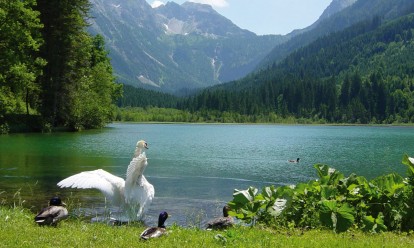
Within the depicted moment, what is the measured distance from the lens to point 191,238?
1051cm

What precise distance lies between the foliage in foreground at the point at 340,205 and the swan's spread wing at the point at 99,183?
4848mm

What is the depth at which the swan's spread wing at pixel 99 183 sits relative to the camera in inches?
578

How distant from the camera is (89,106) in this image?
75125mm

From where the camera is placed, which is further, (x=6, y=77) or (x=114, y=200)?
(x=6, y=77)

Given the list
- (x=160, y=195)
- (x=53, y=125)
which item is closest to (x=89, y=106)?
(x=53, y=125)

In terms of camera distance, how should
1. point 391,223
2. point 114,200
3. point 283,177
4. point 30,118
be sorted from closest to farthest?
point 391,223
point 114,200
point 283,177
point 30,118

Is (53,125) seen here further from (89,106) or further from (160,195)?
(160,195)

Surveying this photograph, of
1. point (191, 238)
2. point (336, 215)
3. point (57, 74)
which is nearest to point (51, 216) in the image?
point (191, 238)

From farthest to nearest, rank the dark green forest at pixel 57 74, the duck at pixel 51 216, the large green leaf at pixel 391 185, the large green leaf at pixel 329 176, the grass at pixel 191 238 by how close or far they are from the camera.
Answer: the dark green forest at pixel 57 74 → the large green leaf at pixel 329 176 → the duck at pixel 51 216 → the large green leaf at pixel 391 185 → the grass at pixel 191 238

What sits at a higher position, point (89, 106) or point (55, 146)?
point (89, 106)

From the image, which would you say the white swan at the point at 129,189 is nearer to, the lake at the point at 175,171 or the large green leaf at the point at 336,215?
the lake at the point at 175,171

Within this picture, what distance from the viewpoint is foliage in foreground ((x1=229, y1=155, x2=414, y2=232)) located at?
1163 cm

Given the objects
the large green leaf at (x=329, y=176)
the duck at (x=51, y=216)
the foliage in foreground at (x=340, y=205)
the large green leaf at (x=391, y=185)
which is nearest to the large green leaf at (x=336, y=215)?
the foliage in foreground at (x=340, y=205)

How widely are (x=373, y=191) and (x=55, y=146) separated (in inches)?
1530
